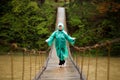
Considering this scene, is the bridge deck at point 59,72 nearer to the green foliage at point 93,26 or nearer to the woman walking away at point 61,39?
the woman walking away at point 61,39

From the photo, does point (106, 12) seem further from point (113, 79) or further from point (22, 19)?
point (113, 79)

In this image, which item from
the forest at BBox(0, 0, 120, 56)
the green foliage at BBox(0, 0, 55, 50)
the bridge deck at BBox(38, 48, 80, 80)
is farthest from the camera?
the green foliage at BBox(0, 0, 55, 50)

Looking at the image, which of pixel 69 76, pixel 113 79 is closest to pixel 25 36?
pixel 113 79

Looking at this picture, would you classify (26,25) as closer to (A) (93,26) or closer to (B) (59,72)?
(A) (93,26)

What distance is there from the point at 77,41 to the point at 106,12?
2.38m

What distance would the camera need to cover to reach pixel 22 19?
69.9 ft

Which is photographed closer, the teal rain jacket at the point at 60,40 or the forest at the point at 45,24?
the teal rain jacket at the point at 60,40

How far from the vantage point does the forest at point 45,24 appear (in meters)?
20.0

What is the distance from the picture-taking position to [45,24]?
21234 millimetres

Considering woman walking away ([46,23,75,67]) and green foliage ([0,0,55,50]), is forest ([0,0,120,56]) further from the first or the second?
woman walking away ([46,23,75,67])

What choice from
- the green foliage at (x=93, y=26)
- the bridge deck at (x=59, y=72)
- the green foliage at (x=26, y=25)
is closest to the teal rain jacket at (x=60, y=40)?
the bridge deck at (x=59, y=72)

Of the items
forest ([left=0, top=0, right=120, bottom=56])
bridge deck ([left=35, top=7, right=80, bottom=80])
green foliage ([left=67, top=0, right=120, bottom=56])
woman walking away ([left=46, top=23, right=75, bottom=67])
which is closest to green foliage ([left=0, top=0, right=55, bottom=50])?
forest ([left=0, top=0, right=120, bottom=56])

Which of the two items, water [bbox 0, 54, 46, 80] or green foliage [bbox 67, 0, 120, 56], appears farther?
green foliage [bbox 67, 0, 120, 56]

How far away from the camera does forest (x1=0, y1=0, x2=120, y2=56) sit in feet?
65.5
